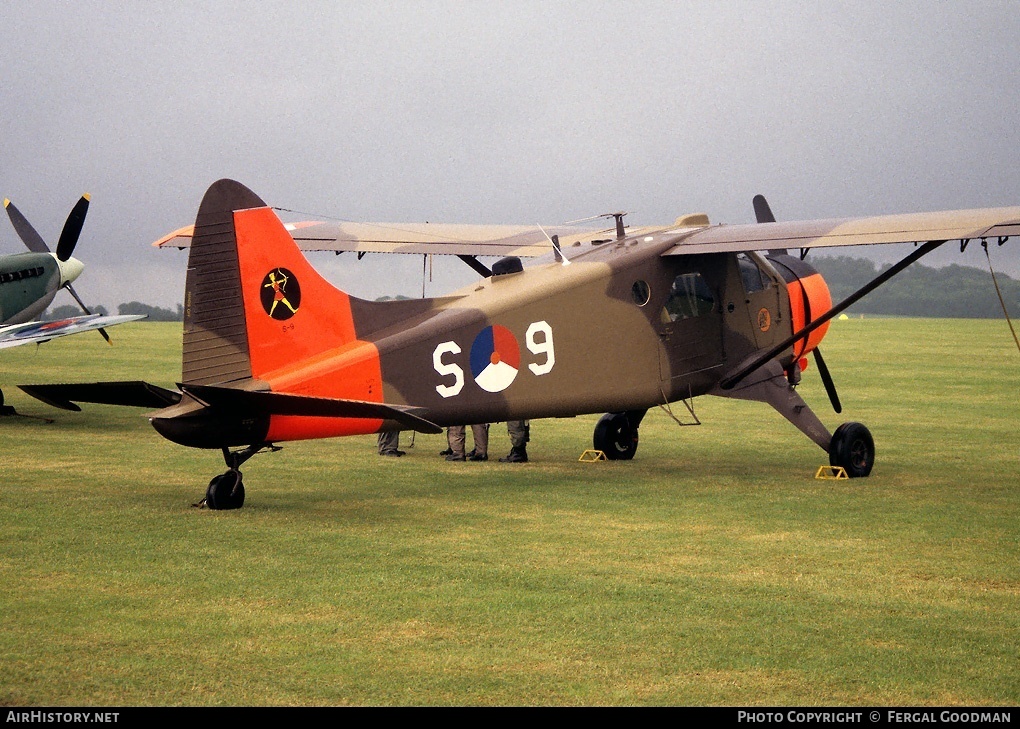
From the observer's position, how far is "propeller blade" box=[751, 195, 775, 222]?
1792 centimetres

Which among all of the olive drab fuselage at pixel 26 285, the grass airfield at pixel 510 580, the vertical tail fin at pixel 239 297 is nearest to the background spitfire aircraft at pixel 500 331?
the vertical tail fin at pixel 239 297

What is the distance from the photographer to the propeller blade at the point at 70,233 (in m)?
25.9

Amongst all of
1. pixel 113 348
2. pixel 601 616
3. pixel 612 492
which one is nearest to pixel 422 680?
pixel 601 616

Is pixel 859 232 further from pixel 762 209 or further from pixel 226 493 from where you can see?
pixel 226 493

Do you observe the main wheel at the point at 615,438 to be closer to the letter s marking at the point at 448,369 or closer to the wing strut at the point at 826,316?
the wing strut at the point at 826,316

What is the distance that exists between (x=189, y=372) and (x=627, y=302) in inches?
205

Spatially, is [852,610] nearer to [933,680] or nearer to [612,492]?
[933,680]

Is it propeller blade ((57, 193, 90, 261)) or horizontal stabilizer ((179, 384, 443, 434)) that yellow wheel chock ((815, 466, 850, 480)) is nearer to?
horizontal stabilizer ((179, 384, 443, 434))

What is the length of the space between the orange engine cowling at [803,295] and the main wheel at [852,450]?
5.32 feet

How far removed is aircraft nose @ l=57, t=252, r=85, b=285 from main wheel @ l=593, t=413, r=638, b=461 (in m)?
14.7

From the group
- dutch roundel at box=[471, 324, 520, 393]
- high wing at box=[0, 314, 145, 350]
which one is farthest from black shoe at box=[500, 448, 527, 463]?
high wing at box=[0, 314, 145, 350]

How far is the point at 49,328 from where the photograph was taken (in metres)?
22.2

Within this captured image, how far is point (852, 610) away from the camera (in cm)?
794

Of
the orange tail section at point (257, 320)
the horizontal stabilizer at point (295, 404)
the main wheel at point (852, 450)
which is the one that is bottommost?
the main wheel at point (852, 450)
